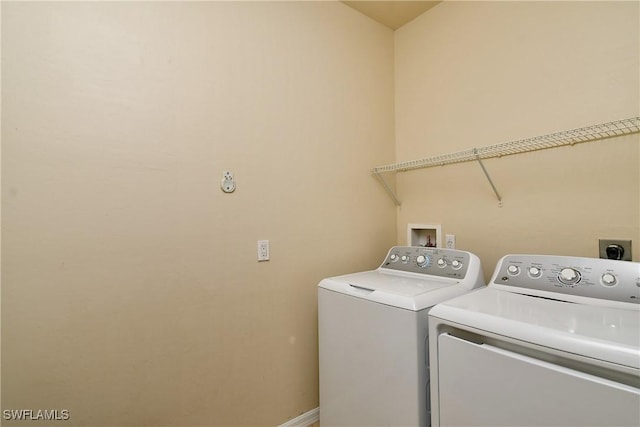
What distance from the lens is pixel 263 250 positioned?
5.38 feet

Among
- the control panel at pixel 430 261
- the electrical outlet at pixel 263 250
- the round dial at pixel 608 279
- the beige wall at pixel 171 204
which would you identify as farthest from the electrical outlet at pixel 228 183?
the round dial at pixel 608 279

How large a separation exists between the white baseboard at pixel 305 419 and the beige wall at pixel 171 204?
2.0 inches

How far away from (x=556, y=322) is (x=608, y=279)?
39cm

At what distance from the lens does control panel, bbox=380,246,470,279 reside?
4.96 feet

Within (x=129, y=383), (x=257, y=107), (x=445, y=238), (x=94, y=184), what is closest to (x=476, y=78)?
(x=445, y=238)

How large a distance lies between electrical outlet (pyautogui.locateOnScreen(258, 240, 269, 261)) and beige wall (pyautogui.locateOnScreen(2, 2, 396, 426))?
40mm

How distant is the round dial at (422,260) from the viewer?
5.39ft

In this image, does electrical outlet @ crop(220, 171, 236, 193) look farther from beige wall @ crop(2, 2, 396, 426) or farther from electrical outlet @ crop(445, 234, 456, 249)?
electrical outlet @ crop(445, 234, 456, 249)

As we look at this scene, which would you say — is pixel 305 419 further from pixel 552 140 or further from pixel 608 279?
pixel 552 140

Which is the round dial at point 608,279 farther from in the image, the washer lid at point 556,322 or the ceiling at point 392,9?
the ceiling at point 392,9

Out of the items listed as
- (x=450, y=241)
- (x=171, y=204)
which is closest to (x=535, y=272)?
(x=450, y=241)

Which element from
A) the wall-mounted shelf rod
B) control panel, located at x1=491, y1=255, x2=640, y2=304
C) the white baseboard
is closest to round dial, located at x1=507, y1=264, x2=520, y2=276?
control panel, located at x1=491, y1=255, x2=640, y2=304

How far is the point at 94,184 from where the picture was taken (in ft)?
4.07

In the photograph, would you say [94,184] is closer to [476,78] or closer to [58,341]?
[58,341]
